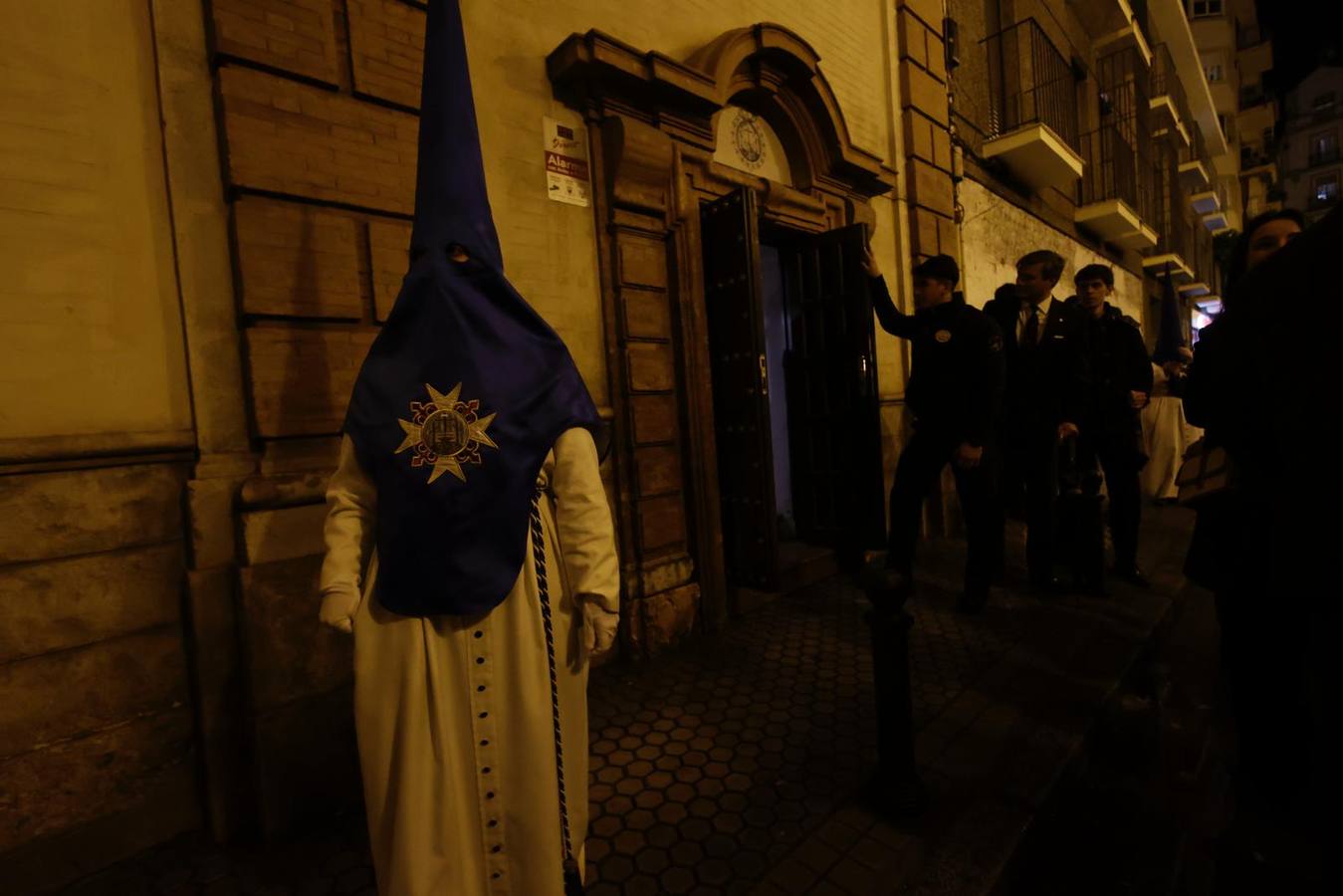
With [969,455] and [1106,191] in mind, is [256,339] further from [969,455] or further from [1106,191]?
[1106,191]

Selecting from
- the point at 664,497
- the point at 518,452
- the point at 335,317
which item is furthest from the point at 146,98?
the point at 664,497

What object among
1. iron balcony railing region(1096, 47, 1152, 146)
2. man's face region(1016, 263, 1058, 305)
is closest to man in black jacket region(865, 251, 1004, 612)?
man's face region(1016, 263, 1058, 305)

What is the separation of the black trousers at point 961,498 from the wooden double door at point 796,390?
25.5 inches

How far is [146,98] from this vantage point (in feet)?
7.47

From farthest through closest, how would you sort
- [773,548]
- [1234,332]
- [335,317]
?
[773,548] < [335,317] < [1234,332]

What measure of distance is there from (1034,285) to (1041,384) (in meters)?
0.70

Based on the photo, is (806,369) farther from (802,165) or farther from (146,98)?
(146,98)

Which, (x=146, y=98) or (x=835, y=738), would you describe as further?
(x=835, y=738)

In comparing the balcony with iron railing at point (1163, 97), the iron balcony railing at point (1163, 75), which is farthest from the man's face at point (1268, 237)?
the iron balcony railing at point (1163, 75)

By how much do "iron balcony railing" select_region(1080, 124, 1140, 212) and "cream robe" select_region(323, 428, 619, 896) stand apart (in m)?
11.8

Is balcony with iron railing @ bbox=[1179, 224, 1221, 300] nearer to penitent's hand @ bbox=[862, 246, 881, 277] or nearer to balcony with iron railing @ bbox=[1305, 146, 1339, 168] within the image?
penitent's hand @ bbox=[862, 246, 881, 277]

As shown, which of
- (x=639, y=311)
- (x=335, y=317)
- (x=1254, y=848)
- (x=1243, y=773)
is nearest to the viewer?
(x=1254, y=848)

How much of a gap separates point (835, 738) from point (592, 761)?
3.36ft

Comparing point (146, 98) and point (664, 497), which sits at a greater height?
point (146, 98)
